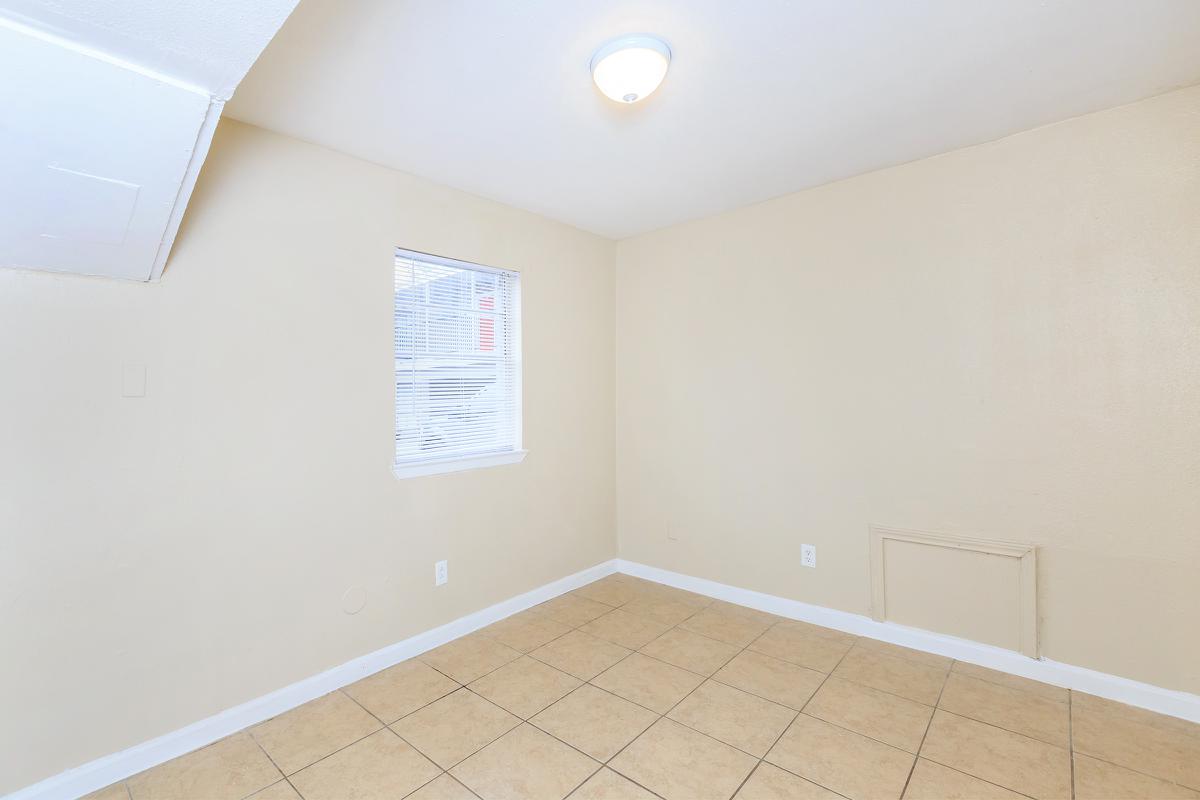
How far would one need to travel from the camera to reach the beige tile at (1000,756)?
174cm

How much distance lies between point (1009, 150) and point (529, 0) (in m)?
2.19

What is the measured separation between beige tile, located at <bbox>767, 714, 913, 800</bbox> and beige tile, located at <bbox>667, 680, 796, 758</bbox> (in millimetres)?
57

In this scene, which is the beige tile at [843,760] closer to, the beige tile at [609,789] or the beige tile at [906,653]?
the beige tile at [609,789]

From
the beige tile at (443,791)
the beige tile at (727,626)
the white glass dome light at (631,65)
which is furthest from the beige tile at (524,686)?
the white glass dome light at (631,65)

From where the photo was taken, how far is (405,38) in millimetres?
1661

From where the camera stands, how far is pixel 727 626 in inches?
117

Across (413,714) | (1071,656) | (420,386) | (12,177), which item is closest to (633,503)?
(420,386)

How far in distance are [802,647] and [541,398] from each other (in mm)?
1983

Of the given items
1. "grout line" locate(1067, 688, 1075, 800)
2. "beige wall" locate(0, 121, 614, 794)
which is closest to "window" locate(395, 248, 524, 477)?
"beige wall" locate(0, 121, 614, 794)

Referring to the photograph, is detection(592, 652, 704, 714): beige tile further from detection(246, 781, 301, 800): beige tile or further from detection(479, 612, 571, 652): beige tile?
detection(246, 781, 301, 800): beige tile

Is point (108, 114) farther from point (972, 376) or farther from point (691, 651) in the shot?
point (972, 376)

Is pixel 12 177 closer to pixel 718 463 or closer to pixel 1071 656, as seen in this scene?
pixel 718 463

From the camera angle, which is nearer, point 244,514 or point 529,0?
point 529,0

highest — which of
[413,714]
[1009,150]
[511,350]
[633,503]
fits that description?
[1009,150]
